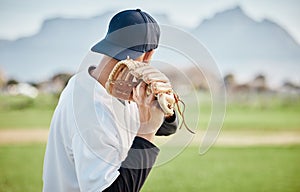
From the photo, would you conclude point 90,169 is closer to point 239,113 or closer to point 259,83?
point 239,113

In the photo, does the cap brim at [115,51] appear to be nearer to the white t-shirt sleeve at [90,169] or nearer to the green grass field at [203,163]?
the white t-shirt sleeve at [90,169]

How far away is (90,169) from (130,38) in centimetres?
28

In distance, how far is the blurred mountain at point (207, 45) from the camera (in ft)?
21.4

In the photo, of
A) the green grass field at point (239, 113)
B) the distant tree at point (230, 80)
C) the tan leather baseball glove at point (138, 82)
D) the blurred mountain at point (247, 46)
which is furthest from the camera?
the distant tree at point (230, 80)

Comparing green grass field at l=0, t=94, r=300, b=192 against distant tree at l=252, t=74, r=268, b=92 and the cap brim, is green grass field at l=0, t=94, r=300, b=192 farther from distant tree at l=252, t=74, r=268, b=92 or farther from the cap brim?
the cap brim

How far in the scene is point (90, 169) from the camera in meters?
1.09

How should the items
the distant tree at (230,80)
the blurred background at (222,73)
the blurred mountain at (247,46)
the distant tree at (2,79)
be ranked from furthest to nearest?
the distant tree at (230,80) → the blurred mountain at (247,46) → the distant tree at (2,79) → the blurred background at (222,73)

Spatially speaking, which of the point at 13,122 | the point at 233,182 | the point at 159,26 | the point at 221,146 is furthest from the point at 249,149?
the point at 159,26

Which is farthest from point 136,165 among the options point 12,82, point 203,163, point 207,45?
point 207,45

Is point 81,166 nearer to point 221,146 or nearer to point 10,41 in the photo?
point 221,146

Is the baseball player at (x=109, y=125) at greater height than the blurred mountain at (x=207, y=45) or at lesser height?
lesser

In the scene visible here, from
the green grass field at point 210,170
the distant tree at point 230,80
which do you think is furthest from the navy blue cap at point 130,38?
the distant tree at point 230,80

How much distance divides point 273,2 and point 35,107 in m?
3.07

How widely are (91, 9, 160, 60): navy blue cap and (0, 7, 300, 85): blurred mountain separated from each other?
198 inches
